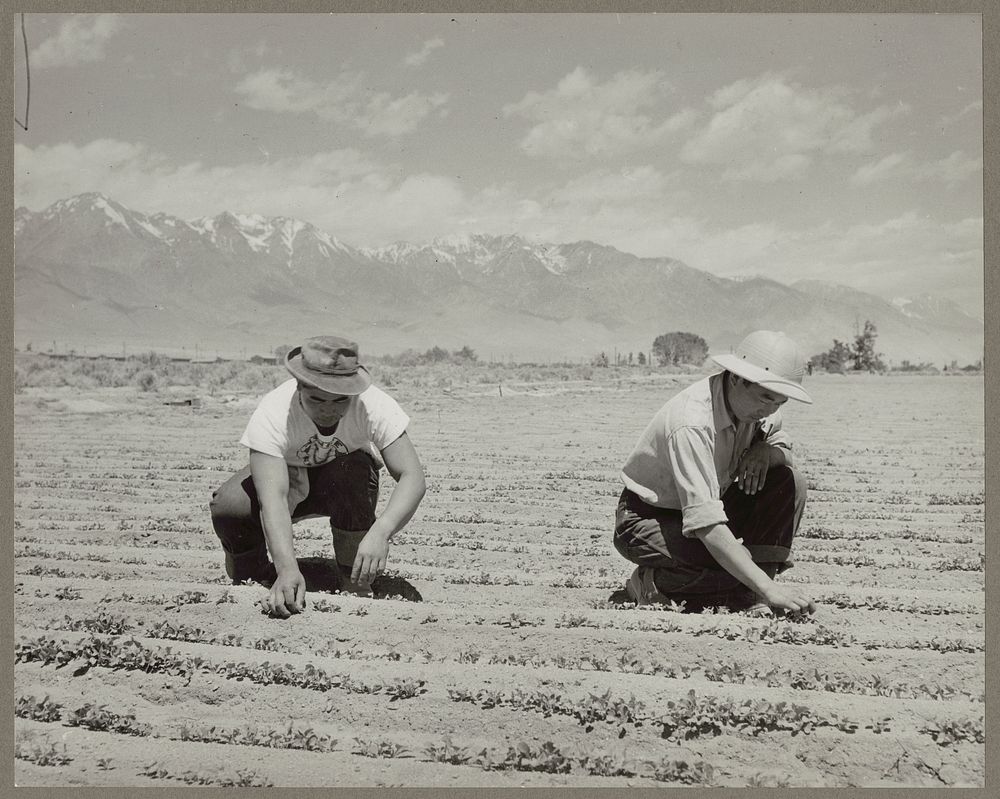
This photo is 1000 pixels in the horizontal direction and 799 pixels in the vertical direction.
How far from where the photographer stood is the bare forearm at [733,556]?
10.7ft

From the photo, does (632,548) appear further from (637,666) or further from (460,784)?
(460,784)

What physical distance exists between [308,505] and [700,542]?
1798 mm

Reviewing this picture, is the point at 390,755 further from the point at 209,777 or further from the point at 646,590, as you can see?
the point at 646,590

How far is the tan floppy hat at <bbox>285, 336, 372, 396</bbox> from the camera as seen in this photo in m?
3.44

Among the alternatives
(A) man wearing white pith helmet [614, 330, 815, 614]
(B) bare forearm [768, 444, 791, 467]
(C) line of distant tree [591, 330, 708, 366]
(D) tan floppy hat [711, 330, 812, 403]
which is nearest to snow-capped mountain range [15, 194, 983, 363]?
(C) line of distant tree [591, 330, 708, 366]

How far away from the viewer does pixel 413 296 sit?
356 ft

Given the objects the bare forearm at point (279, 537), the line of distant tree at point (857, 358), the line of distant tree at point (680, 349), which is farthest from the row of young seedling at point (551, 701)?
the line of distant tree at point (680, 349)

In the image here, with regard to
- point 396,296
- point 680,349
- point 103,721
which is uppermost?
point 396,296

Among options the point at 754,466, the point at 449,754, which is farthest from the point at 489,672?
the point at 754,466

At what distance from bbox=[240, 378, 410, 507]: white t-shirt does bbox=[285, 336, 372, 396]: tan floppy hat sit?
10cm

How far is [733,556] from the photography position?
3256 millimetres

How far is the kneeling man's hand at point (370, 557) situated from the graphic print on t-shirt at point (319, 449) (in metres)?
0.49

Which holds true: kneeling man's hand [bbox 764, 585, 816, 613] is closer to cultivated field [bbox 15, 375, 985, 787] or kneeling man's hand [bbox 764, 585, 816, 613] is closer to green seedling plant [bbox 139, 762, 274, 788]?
cultivated field [bbox 15, 375, 985, 787]

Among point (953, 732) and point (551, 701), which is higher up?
point (551, 701)
